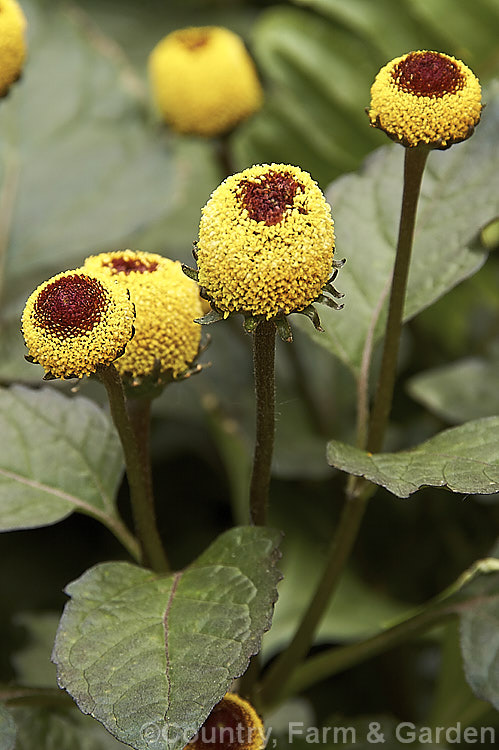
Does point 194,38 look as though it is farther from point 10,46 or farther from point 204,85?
point 10,46

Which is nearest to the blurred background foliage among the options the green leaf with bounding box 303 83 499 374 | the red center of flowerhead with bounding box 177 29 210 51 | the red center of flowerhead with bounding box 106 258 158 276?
the red center of flowerhead with bounding box 177 29 210 51

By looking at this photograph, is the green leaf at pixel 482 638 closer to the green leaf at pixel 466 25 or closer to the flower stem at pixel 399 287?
the flower stem at pixel 399 287

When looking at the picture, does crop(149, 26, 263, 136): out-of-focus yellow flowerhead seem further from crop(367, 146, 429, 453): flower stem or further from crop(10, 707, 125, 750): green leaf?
crop(10, 707, 125, 750): green leaf

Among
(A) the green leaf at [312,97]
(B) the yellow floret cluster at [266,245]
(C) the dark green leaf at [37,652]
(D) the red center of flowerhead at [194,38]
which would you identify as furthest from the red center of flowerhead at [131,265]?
(A) the green leaf at [312,97]

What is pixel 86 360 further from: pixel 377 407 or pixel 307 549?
pixel 307 549

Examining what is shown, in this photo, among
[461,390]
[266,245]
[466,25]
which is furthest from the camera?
[466,25]

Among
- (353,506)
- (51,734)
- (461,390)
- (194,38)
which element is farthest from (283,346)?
(51,734)

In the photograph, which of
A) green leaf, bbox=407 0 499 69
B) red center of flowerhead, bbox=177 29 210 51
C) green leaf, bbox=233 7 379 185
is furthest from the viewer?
green leaf, bbox=233 7 379 185
